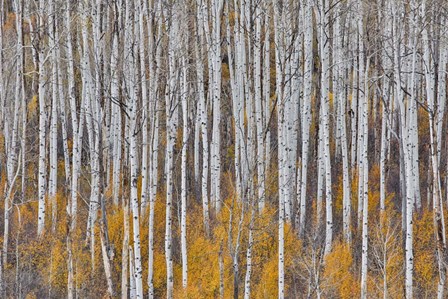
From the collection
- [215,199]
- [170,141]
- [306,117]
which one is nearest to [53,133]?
[170,141]

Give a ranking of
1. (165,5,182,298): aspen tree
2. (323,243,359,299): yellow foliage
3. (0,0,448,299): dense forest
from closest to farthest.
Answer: (0,0,448,299): dense forest → (165,5,182,298): aspen tree → (323,243,359,299): yellow foliage

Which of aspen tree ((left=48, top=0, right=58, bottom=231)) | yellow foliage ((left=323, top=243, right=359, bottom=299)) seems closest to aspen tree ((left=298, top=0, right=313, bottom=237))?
yellow foliage ((left=323, top=243, right=359, bottom=299))

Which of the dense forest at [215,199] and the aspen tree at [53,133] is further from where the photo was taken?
the aspen tree at [53,133]

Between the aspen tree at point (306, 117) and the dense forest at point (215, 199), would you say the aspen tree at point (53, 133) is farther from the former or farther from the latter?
the aspen tree at point (306, 117)

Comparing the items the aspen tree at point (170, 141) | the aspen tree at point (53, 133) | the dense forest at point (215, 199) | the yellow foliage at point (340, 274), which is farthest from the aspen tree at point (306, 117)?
the aspen tree at point (53, 133)

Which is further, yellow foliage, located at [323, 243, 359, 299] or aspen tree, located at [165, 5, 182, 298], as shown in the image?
yellow foliage, located at [323, 243, 359, 299]

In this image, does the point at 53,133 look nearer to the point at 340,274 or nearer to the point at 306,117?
the point at 306,117

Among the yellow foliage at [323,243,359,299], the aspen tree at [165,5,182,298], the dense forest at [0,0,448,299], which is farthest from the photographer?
the yellow foliage at [323,243,359,299]

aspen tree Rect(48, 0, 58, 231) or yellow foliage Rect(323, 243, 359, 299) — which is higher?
aspen tree Rect(48, 0, 58, 231)

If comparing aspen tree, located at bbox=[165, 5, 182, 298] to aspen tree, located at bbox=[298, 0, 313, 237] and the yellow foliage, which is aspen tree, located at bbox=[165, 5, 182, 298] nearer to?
aspen tree, located at bbox=[298, 0, 313, 237]

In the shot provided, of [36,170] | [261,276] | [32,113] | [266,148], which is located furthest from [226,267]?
[32,113]

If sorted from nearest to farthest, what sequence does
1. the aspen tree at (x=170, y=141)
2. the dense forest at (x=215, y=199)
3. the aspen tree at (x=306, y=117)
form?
the dense forest at (x=215, y=199)
the aspen tree at (x=170, y=141)
the aspen tree at (x=306, y=117)

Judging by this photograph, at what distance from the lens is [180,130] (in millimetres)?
24344

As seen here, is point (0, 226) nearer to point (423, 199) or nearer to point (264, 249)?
point (264, 249)
